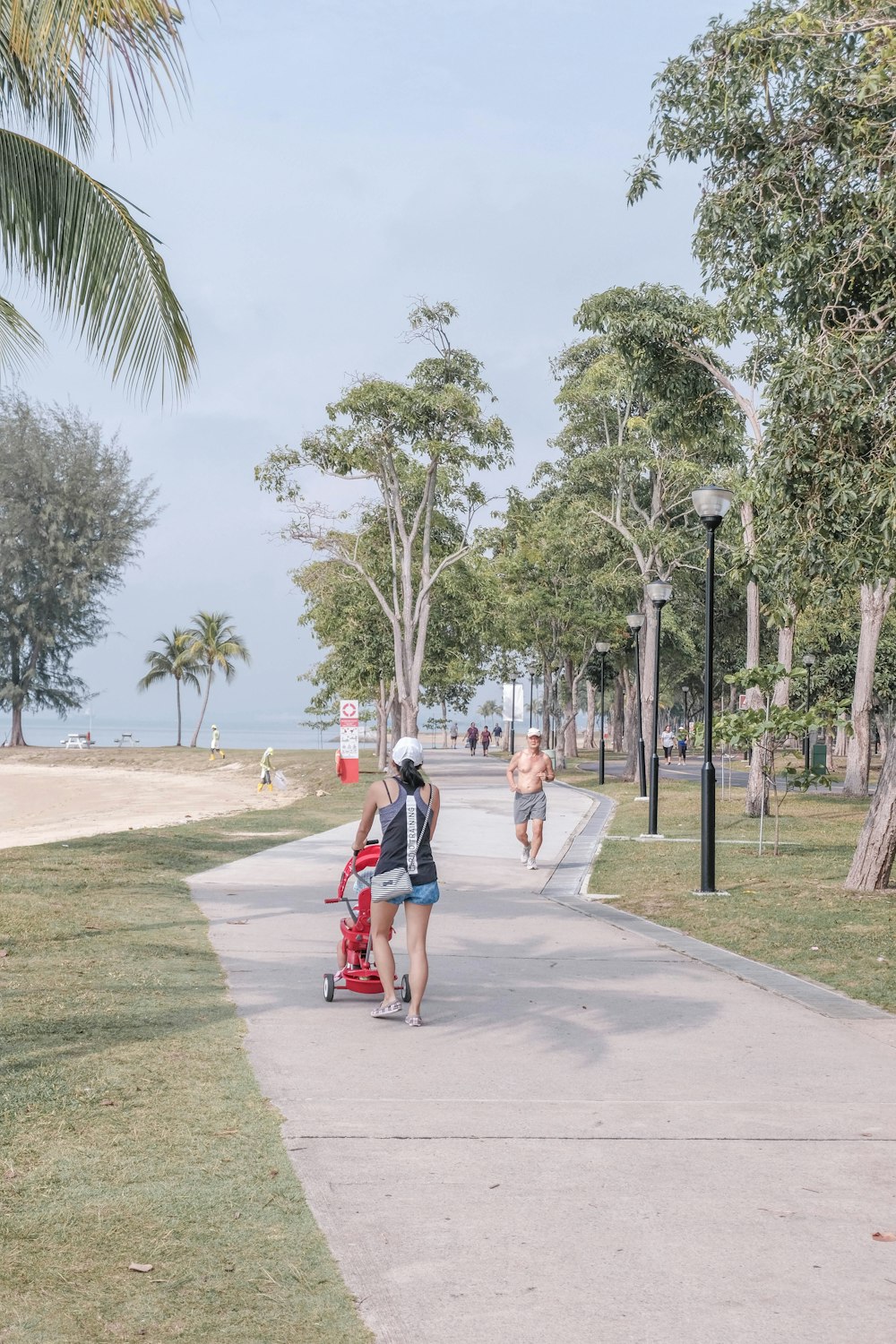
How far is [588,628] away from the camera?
156 ft

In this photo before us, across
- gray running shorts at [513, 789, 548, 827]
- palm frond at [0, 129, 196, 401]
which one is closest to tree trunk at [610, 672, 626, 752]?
gray running shorts at [513, 789, 548, 827]

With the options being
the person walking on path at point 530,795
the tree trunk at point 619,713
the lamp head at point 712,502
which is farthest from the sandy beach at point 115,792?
the tree trunk at point 619,713

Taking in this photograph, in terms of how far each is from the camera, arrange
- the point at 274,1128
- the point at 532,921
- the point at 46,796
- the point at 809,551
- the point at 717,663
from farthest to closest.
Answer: the point at 717,663 → the point at 46,796 → the point at 809,551 → the point at 532,921 → the point at 274,1128

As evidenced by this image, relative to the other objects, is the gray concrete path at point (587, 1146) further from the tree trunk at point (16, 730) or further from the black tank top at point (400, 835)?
the tree trunk at point (16, 730)

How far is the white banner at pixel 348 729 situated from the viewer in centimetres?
3121

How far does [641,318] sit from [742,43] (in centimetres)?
884

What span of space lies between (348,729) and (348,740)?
0.69 m

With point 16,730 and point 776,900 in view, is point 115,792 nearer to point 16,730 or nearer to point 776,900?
point 776,900

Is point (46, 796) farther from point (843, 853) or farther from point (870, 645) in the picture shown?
point (843, 853)

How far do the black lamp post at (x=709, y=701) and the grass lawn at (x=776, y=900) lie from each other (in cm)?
37

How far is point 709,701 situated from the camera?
14344 millimetres

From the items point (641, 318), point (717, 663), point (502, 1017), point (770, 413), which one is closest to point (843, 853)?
point (770, 413)

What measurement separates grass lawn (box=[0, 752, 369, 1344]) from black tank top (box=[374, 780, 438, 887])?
3.86ft

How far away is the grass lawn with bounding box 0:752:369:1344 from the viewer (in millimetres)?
3432
